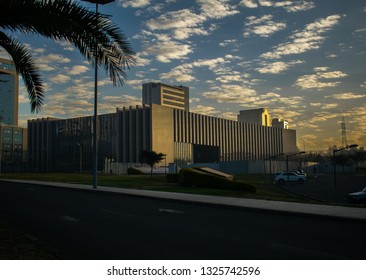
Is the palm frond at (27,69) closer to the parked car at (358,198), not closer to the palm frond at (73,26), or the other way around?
the palm frond at (73,26)

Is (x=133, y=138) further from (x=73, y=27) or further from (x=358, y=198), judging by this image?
(x=73, y=27)

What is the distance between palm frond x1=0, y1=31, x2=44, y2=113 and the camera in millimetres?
10703

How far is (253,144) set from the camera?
151 meters

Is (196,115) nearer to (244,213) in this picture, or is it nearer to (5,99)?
(5,99)

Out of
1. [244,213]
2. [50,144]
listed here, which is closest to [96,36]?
[244,213]

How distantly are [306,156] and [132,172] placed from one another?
35548 millimetres

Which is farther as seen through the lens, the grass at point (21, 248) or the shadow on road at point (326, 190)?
the shadow on road at point (326, 190)

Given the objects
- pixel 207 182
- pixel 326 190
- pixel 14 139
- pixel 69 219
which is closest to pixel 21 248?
pixel 69 219

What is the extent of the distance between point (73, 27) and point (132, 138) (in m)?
100

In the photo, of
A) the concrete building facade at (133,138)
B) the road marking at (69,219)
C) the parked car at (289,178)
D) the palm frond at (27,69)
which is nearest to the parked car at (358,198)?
the road marking at (69,219)

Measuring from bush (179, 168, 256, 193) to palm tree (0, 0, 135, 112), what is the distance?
660 inches

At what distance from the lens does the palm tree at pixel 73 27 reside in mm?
8484

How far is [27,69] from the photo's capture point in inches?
434

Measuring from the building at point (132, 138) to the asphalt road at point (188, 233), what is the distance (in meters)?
84.1
